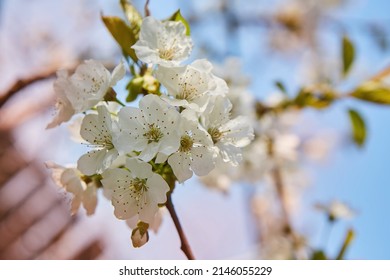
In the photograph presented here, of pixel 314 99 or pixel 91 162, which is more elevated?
pixel 91 162

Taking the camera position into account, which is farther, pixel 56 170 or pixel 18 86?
pixel 18 86

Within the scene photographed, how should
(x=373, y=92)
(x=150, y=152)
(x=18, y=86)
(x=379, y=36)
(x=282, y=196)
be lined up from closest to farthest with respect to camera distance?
(x=150, y=152) → (x=18, y=86) → (x=373, y=92) → (x=282, y=196) → (x=379, y=36)

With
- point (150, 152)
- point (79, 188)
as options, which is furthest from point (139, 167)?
point (79, 188)

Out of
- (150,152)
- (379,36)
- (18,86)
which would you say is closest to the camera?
(150,152)

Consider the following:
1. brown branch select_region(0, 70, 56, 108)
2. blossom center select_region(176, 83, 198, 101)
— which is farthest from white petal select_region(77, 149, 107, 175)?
brown branch select_region(0, 70, 56, 108)

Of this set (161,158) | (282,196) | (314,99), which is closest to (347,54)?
(314,99)

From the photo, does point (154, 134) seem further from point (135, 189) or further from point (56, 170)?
point (56, 170)

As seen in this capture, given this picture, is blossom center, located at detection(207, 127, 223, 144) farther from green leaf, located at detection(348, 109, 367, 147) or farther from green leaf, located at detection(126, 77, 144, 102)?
green leaf, located at detection(348, 109, 367, 147)

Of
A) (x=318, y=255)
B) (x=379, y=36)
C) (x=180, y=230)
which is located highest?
(x=180, y=230)
